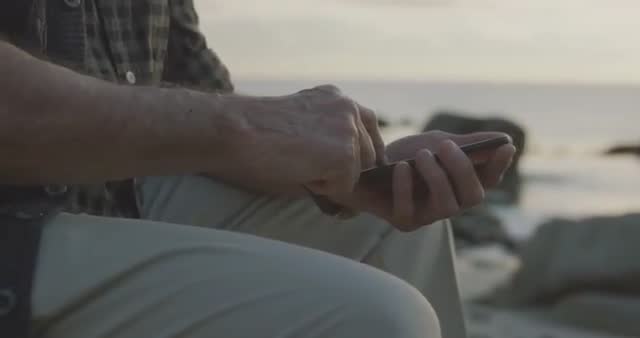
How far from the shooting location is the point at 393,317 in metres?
1.57

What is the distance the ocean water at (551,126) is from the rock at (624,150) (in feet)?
1.05

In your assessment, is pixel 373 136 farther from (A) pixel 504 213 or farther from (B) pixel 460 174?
(A) pixel 504 213

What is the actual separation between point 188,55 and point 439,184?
2.26 ft

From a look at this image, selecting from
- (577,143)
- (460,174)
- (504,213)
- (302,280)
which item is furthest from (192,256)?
(577,143)

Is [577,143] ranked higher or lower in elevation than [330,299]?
lower

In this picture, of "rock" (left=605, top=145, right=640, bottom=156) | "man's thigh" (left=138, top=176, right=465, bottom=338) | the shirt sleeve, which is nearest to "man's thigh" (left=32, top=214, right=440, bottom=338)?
"man's thigh" (left=138, top=176, right=465, bottom=338)

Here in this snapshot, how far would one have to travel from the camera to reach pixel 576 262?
5.33 meters

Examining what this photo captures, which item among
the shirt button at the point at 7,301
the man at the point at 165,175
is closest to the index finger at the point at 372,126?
the man at the point at 165,175

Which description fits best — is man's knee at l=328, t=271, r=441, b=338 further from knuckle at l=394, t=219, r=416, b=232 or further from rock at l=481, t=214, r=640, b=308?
rock at l=481, t=214, r=640, b=308

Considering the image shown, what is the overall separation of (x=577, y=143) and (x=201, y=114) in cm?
2809

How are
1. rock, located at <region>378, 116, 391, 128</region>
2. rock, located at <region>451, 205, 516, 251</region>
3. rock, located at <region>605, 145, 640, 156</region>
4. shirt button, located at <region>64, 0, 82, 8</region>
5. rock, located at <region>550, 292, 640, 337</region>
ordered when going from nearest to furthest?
1. shirt button, located at <region>64, 0, 82, 8</region>
2. rock, located at <region>378, 116, 391, 128</region>
3. rock, located at <region>550, 292, 640, 337</region>
4. rock, located at <region>451, 205, 516, 251</region>
5. rock, located at <region>605, 145, 640, 156</region>

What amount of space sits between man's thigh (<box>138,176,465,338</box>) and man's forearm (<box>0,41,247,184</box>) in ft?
1.59

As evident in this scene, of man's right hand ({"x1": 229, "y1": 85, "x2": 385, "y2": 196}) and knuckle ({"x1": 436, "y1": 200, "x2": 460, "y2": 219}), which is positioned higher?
man's right hand ({"x1": 229, "y1": 85, "x2": 385, "y2": 196})

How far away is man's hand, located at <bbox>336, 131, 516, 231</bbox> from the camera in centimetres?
195
